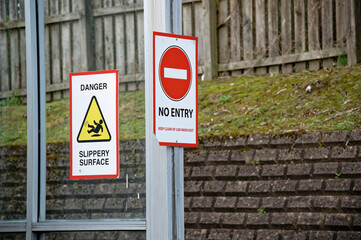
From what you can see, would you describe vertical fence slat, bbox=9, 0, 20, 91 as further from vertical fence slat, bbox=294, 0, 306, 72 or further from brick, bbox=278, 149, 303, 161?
vertical fence slat, bbox=294, 0, 306, 72

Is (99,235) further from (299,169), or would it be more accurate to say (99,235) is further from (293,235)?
(299,169)

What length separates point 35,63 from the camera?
4.66 m

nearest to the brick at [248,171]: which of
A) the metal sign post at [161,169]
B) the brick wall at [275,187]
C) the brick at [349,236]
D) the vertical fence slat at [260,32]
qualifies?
the brick wall at [275,187]

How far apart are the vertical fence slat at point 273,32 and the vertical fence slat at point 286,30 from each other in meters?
0.11

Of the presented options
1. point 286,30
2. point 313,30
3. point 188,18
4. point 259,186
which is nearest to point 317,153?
point 259,186

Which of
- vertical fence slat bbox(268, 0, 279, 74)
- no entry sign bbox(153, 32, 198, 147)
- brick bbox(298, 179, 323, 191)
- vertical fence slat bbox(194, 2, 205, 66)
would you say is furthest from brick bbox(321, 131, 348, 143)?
vertical fence slat bbox(194, 2, 205, 66)

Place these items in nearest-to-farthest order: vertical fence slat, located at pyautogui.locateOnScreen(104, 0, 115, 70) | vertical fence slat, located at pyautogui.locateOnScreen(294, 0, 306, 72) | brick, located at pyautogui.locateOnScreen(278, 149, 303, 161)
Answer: vertical fence slat, located at pyautogui.locateOnScreen(104, 0, 115, 70) → brick, located at pyautogui.locateOnScreen(278, 149, 303, 161) → vertical fence slat, located at pyautogui.locateOnScreen(294, 0, 306, 72)

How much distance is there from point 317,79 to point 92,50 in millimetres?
5726

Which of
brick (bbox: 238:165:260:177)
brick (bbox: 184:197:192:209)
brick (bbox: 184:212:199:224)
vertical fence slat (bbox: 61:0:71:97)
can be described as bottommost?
brick (bbox: 184:212:199:224)

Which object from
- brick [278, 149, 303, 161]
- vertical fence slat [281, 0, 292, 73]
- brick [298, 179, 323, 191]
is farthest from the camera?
vertical fence slat [281, 0, 292, 73]

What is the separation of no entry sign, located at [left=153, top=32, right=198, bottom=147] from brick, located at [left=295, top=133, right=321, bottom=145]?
3.85m

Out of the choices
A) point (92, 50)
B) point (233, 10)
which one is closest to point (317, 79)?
point (233, 10)

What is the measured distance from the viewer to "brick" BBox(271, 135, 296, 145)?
800 centimetres

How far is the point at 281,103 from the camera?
30.8ft
